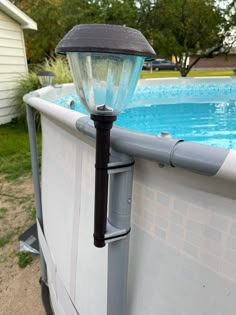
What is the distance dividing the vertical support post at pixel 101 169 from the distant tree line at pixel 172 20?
37.9 ft

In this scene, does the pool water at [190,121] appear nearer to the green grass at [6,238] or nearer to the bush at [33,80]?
the green grass at [6,238]

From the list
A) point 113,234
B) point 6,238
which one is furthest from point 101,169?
point 6,238

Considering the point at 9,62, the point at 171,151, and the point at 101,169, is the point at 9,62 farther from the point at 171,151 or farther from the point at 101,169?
the point at 171,151

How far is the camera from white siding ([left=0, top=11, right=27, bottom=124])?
7.94 metres

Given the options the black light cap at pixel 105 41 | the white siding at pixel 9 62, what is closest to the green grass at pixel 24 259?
the black light cap at pixel 105 41

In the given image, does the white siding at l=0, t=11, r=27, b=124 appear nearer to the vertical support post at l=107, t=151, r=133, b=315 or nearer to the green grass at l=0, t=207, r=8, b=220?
the green grass at l=0, t=207, r=8, b=220

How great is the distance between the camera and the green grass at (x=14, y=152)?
500 cm

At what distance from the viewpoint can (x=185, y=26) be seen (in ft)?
38.8

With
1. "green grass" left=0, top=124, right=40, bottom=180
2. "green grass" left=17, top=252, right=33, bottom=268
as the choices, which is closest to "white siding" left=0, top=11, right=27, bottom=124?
"green grass" left=0, top=124, right=40, bottom=180

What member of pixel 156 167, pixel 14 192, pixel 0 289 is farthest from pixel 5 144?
pixel 156 167

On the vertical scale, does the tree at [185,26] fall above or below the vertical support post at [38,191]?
above

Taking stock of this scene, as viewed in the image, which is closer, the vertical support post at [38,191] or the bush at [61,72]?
the vertical support post at [38,191]

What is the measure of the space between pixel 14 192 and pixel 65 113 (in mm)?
3286

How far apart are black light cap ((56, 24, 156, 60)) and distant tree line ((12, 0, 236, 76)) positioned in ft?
→ 37.9
